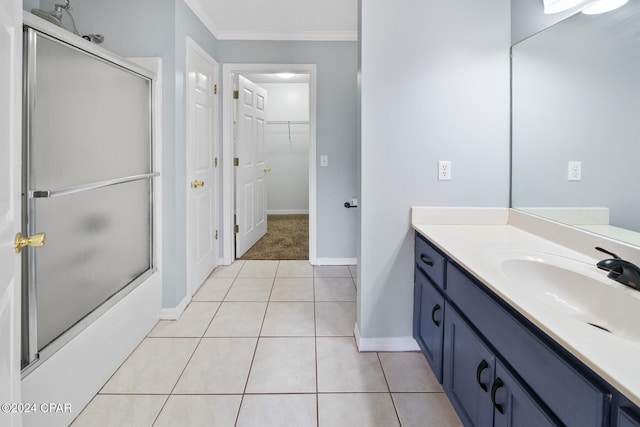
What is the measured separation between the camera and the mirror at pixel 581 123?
130cm

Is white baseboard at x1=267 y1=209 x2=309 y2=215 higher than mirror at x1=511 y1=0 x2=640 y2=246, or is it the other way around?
mirror at x1=511 y1=0 x2=640 y2=246

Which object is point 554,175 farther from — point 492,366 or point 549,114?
point 492,366

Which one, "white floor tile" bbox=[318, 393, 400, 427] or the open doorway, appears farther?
the open doorway

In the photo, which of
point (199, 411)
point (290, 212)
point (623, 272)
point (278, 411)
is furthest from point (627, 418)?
point (290, 212)

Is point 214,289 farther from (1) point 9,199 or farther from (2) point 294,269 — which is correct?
(1) point 9,199

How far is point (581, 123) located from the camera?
154cm

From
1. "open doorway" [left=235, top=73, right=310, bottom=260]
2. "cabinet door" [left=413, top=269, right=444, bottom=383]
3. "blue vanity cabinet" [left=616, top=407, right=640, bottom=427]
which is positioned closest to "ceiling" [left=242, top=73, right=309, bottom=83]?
"open doorway" [left=235, top=73, right=310, bottom=260]

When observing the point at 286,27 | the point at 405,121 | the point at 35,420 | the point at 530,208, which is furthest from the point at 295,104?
the point at 35,420

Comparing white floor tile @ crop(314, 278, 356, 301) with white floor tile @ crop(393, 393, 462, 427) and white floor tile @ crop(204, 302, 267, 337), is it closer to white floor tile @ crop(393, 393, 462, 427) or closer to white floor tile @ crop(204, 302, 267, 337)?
white floor tile @ crop(204, 302, 267, 337)

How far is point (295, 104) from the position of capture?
23.2ft

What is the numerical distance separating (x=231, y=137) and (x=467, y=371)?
10.2 ft

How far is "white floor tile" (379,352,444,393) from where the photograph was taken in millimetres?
1891

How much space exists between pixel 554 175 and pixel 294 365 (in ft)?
5.25

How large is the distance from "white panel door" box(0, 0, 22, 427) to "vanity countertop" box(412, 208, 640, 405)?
1334 mm
